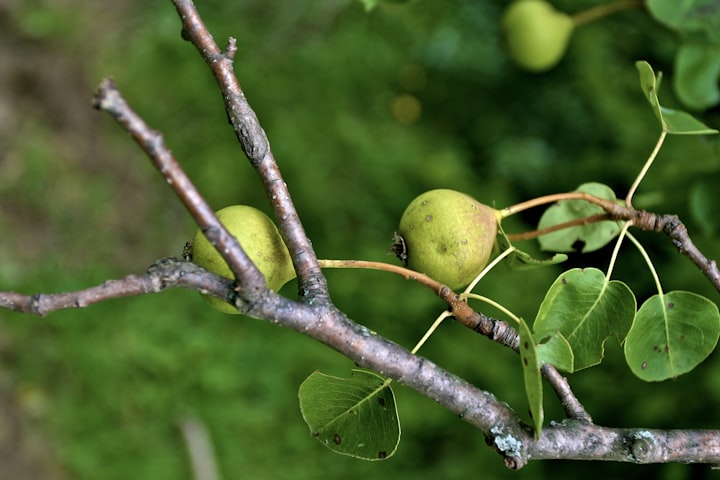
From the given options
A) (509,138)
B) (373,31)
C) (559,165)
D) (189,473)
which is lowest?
(189,473)

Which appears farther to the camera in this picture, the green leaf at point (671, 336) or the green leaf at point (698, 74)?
the green leaf at point (698, 74)

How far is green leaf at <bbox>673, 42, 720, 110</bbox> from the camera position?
4.38ft

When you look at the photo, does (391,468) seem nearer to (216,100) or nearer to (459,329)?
(459,329)

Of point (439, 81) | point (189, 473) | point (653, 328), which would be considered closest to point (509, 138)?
point (439, 81)

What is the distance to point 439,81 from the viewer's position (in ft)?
11.0

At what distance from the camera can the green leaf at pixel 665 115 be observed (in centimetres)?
91

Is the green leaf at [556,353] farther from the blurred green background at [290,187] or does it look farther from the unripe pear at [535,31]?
the blurred green background at [290,187]

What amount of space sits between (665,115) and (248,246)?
23.6 inches

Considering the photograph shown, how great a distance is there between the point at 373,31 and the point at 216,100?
0.80 metres

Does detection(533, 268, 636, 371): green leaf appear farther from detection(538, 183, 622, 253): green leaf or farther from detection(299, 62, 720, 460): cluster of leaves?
detection(538, 183, 622, 253): green leaf

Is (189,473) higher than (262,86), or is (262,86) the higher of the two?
(262,86)

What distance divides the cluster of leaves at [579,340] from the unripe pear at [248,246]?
0.14 metres

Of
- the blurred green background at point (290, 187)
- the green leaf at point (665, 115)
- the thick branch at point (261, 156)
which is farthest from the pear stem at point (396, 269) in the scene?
the blurred green background at point (290, 187)

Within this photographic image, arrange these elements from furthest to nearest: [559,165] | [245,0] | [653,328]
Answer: [245,0], [559,165], [653,328]
